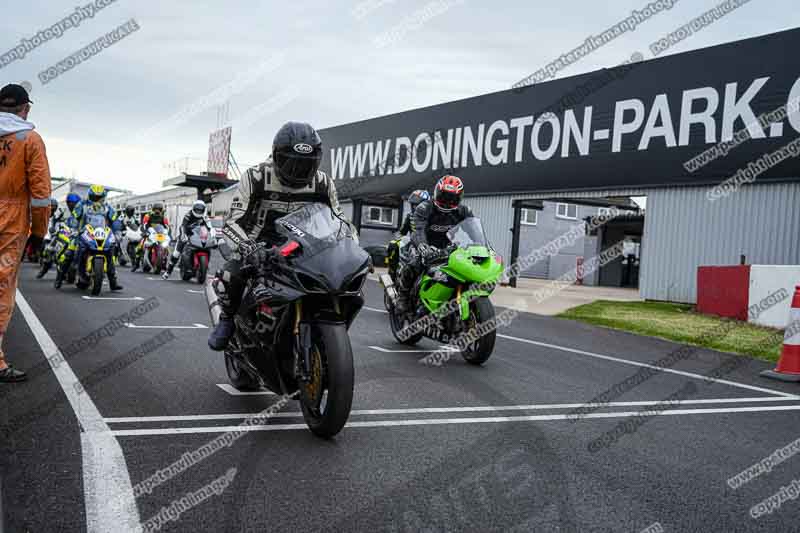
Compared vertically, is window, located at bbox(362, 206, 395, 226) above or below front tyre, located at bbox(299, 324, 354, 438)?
above

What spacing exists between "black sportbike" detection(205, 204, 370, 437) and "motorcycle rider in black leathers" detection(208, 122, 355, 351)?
12.3 inches

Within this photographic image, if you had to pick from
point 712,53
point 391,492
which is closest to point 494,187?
point 712,53

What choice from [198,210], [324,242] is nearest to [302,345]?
[324,242]

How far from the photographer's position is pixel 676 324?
1383 centimetres


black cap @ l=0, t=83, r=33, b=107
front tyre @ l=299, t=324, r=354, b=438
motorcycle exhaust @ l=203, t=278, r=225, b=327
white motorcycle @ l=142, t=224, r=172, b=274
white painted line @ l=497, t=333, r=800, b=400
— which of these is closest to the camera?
front tyre @ l=299, t=324, r=354, b=438


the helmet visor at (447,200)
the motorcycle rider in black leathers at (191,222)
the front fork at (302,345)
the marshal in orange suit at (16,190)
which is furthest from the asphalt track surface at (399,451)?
the motorcycle rider in black leathers at (191,222)

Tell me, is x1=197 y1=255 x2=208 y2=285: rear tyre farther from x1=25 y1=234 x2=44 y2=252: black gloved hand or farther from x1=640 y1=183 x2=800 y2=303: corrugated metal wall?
x1=25 y1=234 x2=44 y2=252: black gloved hand

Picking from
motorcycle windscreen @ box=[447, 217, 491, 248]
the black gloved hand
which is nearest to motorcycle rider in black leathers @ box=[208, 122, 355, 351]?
the black gloved hand

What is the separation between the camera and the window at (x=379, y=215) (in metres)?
39.6

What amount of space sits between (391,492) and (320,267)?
55.0 inches

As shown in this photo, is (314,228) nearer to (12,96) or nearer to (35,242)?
(35,242)

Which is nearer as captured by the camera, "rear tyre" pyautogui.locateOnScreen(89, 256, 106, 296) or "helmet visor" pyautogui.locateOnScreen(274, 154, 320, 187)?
"helmet visor" pyautogui.locateOnScreen(274, 154, 320, 187)

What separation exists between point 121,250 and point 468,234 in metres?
13.8

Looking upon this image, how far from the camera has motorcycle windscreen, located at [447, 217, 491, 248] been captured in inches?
320
